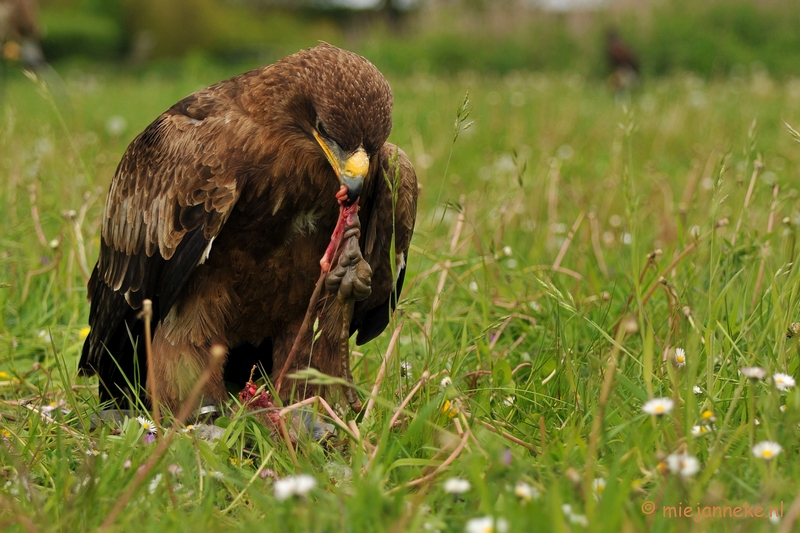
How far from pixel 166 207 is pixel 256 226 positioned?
334 millimetres

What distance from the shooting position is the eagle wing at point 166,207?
2795 mm

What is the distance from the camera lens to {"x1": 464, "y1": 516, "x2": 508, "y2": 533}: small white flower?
1643 millimetres

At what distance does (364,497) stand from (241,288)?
4.31ft

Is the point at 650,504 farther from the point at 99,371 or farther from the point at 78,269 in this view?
the point at 78,269

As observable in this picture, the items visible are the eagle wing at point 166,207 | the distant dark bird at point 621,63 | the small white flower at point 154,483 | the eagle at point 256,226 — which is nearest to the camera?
the small white flower at point 154,483

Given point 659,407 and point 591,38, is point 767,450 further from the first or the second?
point 591,38

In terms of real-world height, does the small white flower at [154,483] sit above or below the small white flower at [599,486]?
below

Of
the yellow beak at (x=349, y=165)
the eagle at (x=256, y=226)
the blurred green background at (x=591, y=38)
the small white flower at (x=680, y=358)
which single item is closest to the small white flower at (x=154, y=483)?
the eagle at (x=256, y=226)

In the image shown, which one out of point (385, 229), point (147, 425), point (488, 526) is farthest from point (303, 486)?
point (385, 229)

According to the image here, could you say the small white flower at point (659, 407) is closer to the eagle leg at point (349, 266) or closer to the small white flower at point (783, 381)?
the small white flower at point (783, 381)

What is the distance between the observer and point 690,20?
50.8ft

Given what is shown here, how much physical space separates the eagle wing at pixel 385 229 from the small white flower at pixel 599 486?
41.7 inches

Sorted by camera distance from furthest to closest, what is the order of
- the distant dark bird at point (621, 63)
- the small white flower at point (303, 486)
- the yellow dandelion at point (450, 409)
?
the distant dark bird at point (621, 63)
the yellow dandelion at point (450, 409)
the small white flower at point (303, 486)

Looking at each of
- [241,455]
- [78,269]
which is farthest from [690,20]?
[241,455]
